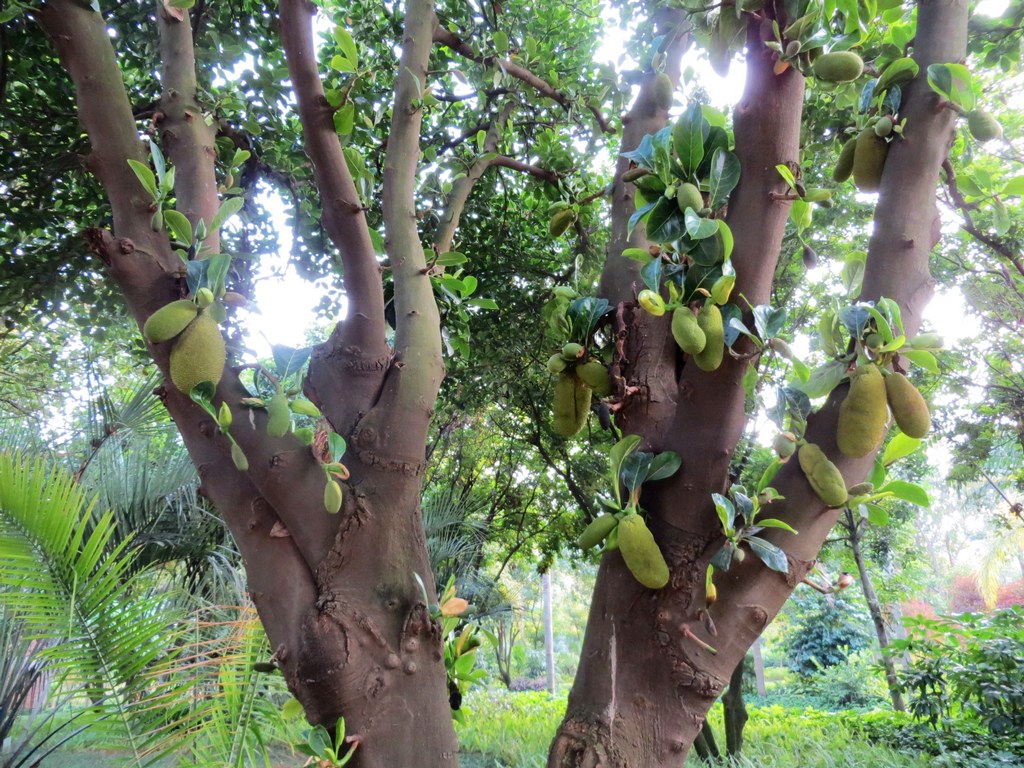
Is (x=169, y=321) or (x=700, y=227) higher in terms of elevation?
(x=700, y=227)

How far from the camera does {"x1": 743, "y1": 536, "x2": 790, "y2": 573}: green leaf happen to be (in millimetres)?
829

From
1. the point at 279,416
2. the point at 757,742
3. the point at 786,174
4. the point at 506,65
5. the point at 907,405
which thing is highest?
the point at 506,65

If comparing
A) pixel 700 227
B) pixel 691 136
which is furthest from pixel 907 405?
pixel 691 136

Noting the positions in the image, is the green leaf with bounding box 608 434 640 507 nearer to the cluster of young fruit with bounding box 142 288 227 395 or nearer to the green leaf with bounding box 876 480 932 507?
the green leaf with bounding box 876 480 932 507

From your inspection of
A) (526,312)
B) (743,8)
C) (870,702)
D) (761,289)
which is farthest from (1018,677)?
(870,702)

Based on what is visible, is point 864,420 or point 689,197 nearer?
point 864,420

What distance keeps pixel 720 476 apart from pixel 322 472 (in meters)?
0.58

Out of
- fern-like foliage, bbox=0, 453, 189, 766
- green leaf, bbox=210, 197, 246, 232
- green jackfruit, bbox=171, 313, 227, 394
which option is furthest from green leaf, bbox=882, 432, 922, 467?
fern-like foliage, bbox=0, 453, 189, 766

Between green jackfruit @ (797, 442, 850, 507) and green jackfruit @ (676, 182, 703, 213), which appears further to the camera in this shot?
green jackfruit @ (676, 182, 703, 213)

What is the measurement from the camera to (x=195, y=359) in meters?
0.93

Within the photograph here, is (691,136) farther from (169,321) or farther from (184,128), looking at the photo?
(184,128)

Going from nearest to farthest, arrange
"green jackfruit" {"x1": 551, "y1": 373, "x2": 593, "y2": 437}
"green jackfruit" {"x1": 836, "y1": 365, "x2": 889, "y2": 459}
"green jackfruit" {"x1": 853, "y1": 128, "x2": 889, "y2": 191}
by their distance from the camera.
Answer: "green jackfruit" {"x1": 836, "y1": 365, "x2": 889, "y2": 459}, "green jackfruit" {"x1": 853, "y1": 128, "x2": 889, "y2": 191}, "green jackfruit" {"x1": 551, "y1": 373, "x2": 593, "y2": 437}

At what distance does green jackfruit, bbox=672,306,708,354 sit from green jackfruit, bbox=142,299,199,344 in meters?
0.69

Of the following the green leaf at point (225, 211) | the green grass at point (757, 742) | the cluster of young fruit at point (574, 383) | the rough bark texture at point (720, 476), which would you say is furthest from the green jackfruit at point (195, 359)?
the green grass at point (757, 742)
